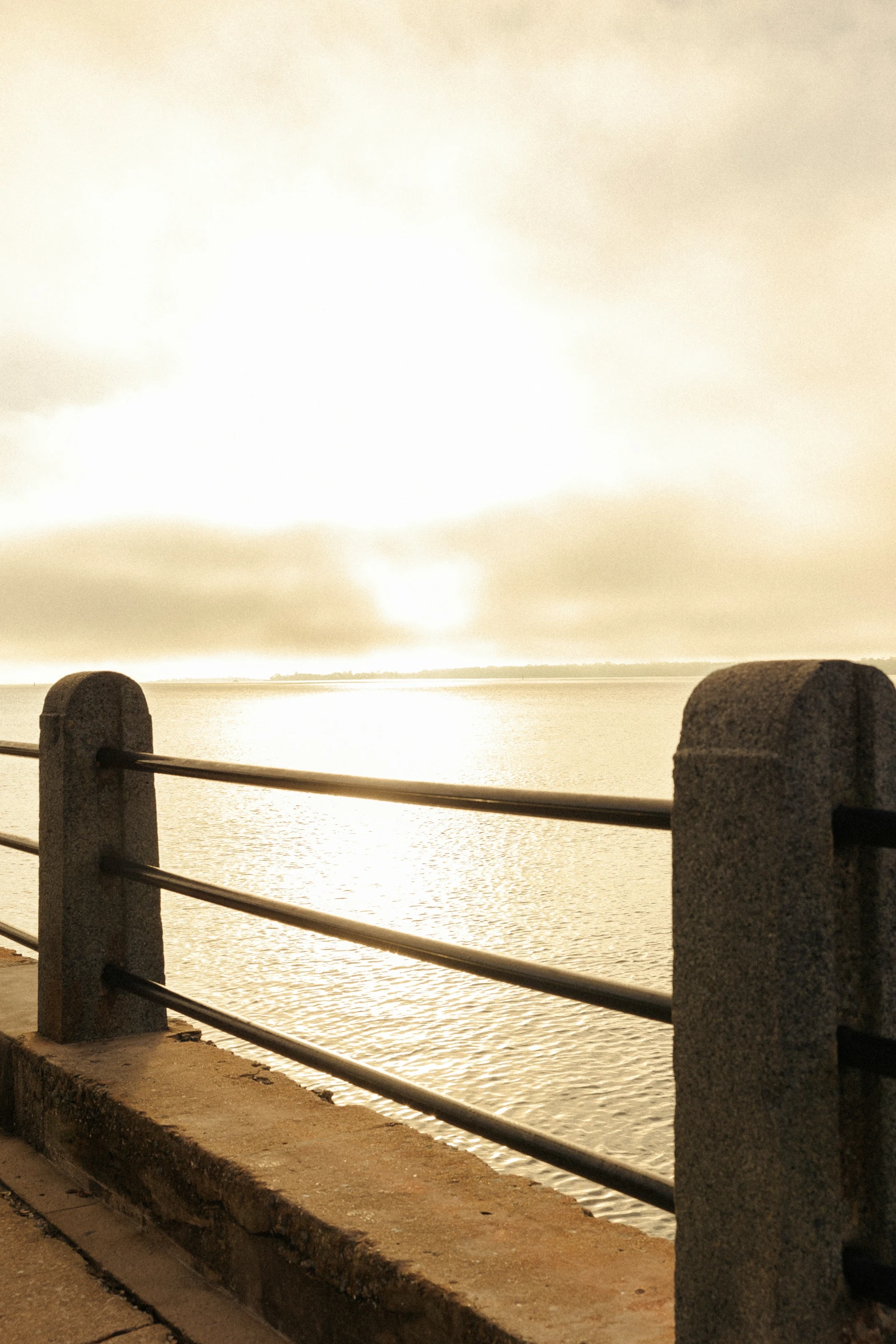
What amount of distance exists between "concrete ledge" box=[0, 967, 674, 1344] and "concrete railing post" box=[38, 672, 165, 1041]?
22cm

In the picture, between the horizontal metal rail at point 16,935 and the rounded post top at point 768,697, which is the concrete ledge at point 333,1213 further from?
the horizontal metal rail at point 16,935

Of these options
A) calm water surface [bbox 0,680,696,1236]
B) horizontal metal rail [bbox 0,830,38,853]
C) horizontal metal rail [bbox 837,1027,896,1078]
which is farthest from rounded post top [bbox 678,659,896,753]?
calm water surface [bbox 0,680,696,1236]

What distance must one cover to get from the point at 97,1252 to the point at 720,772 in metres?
2.30

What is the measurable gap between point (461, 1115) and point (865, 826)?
128cm

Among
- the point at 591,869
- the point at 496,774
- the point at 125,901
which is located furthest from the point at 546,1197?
the point at 496,774

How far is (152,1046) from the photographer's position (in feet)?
12.9

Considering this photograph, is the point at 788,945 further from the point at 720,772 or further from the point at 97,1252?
the point at 97,1252

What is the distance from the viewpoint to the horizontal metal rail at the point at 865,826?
5.78 feet

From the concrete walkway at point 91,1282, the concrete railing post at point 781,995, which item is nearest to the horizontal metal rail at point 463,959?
the concrete railing post at point 781,995

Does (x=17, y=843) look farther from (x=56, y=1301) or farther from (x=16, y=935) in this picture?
(x=56, y=1301)

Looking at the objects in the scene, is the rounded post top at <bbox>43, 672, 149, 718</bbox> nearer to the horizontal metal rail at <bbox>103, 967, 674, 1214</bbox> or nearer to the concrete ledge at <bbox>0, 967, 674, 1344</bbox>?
the horizontal metal rail at <bbox>103, 967, 674, 1214</bbox>

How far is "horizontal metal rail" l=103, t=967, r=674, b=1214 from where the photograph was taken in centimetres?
224

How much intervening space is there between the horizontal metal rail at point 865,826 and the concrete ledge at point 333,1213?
1010mm

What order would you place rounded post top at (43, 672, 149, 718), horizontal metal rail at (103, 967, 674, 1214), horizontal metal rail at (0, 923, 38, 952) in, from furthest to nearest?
horizontal metal rail at (0, 923, 38, 952), rounded post top at (43, 672, 149, 718), horizontal metal rail at (103, 967, 674, 1214)
